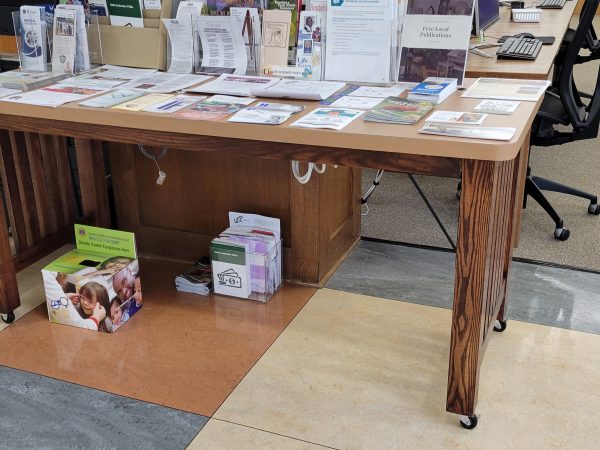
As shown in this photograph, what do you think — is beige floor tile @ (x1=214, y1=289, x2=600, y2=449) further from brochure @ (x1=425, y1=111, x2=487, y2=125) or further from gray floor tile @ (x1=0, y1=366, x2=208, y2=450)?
brochure @ (x1=425, y1=111, x2=487, y2=125)

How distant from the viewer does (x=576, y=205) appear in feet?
11.6

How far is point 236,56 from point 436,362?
121 cm

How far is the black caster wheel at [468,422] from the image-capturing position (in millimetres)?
1979

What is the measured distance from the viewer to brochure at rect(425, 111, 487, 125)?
6.04 ft

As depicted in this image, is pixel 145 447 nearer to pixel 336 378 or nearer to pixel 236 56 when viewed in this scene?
pixel 336 378

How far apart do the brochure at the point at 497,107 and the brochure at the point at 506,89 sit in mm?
52

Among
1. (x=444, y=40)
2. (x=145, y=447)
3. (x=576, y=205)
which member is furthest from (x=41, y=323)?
(x=576, y=205)

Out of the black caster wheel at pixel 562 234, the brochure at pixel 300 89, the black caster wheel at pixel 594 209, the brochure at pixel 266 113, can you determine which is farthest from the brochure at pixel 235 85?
the black caster wheel at pixel 594 209

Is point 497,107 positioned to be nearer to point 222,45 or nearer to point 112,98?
point 222,45

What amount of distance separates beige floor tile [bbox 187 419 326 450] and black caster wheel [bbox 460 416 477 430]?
401 millimetres

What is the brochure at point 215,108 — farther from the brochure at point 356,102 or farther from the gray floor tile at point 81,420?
the gray floor tile at point 81,420

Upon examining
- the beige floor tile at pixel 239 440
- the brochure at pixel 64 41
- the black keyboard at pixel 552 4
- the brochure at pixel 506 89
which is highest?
the brochure at pixel 64 41

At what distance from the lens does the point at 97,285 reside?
2.42m

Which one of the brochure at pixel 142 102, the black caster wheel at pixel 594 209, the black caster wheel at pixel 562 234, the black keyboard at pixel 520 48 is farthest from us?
the black caster wheel at pixel 594 209
